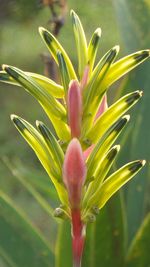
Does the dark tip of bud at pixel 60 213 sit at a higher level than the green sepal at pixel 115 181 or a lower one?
higher

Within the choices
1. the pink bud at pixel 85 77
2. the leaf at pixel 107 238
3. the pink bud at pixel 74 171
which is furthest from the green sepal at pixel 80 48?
the leaf at pixel 107 238

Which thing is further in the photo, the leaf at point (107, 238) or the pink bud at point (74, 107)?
the leaf at point (107, 238)

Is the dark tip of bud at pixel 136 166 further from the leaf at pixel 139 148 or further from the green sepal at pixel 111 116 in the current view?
the leaf at pixel 139 148

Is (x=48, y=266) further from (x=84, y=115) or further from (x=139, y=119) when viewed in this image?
(x=84, y=115)

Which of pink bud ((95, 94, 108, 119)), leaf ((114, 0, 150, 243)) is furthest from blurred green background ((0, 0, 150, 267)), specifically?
pink bud ((95, 94, 108, 119))

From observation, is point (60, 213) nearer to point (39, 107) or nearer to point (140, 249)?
point (140, 249)

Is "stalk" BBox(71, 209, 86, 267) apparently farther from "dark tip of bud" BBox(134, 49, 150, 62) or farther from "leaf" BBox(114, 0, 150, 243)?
"leaf" BBox(114, 0, 150, 243)
